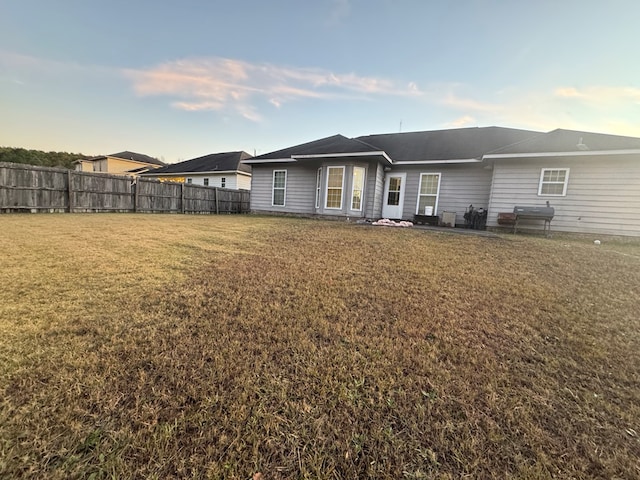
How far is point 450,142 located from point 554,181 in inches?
180

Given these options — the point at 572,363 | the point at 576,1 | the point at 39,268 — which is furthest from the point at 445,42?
the point at 39,268

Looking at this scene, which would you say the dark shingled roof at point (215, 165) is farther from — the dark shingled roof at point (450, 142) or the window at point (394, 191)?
the window at point (394, 191)

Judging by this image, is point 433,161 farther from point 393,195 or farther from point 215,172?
point 215,172

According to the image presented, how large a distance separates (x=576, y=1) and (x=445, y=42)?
342cm

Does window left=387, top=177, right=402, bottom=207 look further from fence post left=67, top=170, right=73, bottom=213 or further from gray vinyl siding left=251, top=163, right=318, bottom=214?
fence post left=67, top=170, right=73, bottom=213

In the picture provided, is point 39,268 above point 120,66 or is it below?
below

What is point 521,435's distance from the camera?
4.73 feet

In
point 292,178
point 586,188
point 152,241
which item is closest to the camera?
point 152,241

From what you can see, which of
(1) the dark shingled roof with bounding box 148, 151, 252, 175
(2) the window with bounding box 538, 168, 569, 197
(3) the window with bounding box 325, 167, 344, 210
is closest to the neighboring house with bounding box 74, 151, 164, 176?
(1) the dark shingled roof with bounding box 148, 151, 252, 175

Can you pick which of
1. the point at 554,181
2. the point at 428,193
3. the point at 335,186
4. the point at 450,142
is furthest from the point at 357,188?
the point at 554,181

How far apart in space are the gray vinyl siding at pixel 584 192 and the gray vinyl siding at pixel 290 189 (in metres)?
7.78

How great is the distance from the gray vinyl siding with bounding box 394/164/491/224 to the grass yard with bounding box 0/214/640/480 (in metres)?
7.70

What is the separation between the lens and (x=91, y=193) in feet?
37.0

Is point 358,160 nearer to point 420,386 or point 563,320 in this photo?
point 563,320
